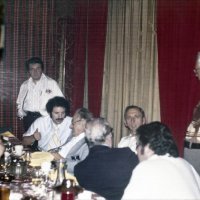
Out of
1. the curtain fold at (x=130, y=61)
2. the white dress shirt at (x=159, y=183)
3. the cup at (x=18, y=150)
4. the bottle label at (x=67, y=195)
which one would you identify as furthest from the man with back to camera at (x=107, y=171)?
the curtain fold at (x=130, y=61)

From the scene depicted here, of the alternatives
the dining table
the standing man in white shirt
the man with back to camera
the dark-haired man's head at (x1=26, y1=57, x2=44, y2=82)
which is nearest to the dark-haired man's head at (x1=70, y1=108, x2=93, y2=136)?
the dining table

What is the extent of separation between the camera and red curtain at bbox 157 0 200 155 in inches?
175

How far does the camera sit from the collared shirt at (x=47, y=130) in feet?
11.9

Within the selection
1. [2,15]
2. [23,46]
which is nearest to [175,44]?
[23,46]

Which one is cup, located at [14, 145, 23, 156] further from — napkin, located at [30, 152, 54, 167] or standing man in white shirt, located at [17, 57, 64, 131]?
standing man in white shirt, located at [17, 57, 64, 131]

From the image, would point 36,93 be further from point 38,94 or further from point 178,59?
point 178,59

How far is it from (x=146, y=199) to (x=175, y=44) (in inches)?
123

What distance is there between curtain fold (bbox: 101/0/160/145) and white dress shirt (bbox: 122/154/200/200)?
3.18 metres

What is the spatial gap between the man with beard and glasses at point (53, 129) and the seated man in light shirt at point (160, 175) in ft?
5.42

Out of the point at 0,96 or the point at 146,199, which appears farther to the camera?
the point at 0,96

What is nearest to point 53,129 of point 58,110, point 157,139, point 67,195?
point 58,110

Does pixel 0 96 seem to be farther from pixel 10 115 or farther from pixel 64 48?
pixel 64 48

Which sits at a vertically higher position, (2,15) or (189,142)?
→ (2,15)

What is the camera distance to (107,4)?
5277 millimetres
